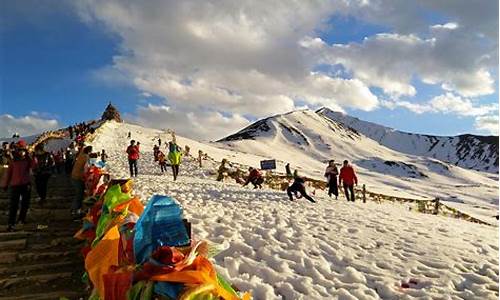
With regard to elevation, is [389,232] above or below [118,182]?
→ below

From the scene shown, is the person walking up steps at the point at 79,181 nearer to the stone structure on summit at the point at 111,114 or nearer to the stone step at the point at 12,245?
A: the stone step at the point at 12,245

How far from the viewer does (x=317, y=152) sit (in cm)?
14938

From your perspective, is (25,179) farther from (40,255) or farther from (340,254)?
(340,254)

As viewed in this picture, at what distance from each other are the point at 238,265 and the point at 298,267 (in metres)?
1.09

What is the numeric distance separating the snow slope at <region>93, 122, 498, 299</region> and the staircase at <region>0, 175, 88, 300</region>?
2.47 meters

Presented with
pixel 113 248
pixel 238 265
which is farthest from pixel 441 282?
pixel 113 248

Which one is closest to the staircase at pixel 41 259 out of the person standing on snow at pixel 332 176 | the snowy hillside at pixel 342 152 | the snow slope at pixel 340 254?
the snow slope at pixel 340 254

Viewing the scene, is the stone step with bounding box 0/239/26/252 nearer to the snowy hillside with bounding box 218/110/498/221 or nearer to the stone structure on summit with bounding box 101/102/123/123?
the stone structure on summit with bounding box 101/102/123/123

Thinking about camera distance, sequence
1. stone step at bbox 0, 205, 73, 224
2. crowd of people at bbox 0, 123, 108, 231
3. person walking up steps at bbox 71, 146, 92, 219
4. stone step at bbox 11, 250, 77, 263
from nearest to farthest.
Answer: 1. stone step at bbox 11, 250, 77, 263
2. crowd of people at bbox 0, 123, 108, 231
3. stone step at bbox 0, 205, 73, 224
4. person walking up steps at bbox 71, 146, 92, 219

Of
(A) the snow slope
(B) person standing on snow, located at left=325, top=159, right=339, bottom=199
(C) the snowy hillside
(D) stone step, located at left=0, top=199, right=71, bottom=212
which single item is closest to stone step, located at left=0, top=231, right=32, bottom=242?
(D) stone step, located at left=0, top=199, right=71, bottom=212

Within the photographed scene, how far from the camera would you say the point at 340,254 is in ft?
29.5

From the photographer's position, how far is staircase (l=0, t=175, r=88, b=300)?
272 inches

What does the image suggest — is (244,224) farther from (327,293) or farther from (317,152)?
(317,152)

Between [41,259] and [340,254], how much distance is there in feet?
18.5
